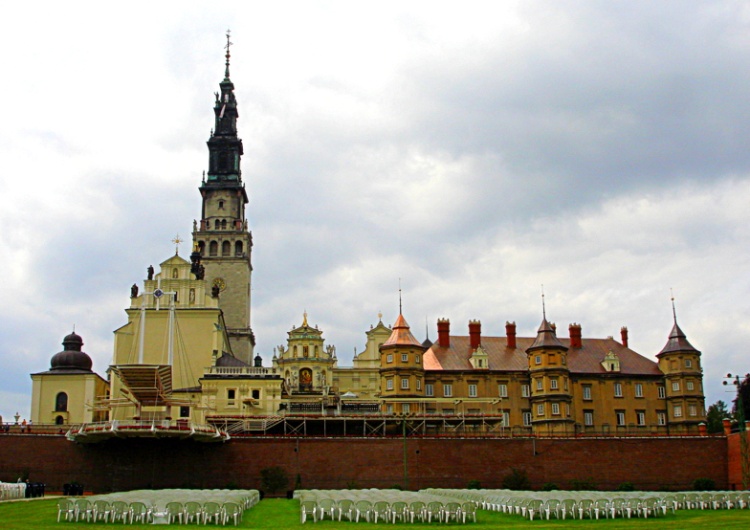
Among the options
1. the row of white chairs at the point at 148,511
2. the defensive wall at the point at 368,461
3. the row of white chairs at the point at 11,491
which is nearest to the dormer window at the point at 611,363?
the defensive wall at the point at 368,461

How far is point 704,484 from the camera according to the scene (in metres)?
64.8

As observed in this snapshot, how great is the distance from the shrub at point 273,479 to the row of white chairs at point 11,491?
16.9 meters

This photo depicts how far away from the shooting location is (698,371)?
265 ft

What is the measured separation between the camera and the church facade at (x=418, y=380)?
75688 mm

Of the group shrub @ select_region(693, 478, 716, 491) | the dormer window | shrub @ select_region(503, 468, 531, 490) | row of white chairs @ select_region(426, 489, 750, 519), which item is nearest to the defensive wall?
shrub @ select_region(503, 468, 531, 490)

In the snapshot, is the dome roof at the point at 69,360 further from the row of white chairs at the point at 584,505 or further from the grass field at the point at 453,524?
the row of white chairs at the point at 584,505

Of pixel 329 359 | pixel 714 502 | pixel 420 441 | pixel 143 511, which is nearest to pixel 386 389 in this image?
pixel 420 441

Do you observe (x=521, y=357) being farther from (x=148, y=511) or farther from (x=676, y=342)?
(x=148, y=511)

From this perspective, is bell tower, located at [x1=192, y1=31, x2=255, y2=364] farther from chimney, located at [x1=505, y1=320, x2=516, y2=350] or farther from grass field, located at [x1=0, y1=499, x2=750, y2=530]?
grass field, located at [x1=0, y1=499, x2=750, y2=530]

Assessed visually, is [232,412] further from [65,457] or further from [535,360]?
[535,360]

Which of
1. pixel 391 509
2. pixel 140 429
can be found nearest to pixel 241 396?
pixel 140 429

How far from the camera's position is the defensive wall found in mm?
62062

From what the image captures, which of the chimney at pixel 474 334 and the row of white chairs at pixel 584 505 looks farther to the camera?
the chimney at pixel 474 334

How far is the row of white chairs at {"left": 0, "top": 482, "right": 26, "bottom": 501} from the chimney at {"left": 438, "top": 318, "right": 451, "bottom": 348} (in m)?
42.2
